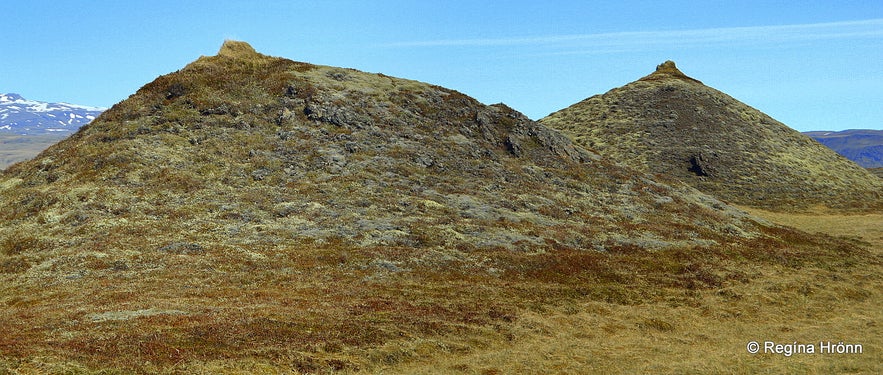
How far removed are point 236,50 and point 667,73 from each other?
310 feet

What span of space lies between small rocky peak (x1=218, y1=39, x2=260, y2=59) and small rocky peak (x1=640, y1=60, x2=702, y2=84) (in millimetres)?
86721

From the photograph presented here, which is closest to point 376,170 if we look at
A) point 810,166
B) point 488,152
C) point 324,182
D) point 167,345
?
point 324,182

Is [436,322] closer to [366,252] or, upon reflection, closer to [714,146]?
[366,252]

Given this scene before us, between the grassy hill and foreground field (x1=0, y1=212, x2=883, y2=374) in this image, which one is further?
the grassy hill

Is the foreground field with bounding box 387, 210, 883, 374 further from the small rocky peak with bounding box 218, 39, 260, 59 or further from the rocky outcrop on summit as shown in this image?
the small rocky peak with bounding box 218, 39, 260, 59

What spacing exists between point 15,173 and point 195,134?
13.7 m

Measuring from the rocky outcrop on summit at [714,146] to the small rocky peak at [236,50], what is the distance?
50.8 meters

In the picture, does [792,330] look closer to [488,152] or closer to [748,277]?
[748,277]

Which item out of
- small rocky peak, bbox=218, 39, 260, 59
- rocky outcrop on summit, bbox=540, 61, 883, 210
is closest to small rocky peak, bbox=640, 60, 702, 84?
rocky outcrop on summit, bbox=540, 61, 883, 210

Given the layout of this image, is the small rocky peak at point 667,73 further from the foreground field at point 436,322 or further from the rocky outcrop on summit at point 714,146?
the foreground field at point 436,322

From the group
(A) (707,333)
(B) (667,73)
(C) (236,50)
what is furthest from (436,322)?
(B) (667,73)

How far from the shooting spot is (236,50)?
69.6m

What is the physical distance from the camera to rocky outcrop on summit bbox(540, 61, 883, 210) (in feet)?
266

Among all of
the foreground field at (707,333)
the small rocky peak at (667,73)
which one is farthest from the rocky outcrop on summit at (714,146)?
the foreground field at (707,333)
